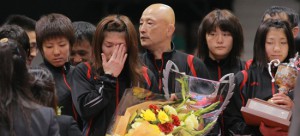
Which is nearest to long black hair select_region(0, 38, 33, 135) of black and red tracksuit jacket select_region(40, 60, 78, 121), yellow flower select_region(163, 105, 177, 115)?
yellow flower select_region(163, 105, 177, 115)

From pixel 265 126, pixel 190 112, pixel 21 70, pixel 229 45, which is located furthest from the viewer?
pixel 229 45

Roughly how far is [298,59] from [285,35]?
1.30ft

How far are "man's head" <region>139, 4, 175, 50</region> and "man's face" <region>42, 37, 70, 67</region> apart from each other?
1.85 ft

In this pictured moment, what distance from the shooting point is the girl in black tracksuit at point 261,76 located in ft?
15.1

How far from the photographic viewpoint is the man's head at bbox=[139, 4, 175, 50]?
16.6 feet

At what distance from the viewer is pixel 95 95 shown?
432 centimetres

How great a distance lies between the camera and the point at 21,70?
3.45 meters

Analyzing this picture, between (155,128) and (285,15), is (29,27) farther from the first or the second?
(155,128)

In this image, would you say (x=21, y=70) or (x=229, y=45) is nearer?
(x=21, y=70)

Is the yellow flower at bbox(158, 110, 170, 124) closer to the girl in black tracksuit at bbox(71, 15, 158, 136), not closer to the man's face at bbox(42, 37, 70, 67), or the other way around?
the girl in black tracksuit at bbox(71, 15, 158, 136)

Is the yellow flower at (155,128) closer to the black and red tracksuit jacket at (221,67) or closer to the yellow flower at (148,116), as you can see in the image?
the yellow flower at (148,116)

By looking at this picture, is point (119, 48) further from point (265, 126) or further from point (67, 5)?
point (67, 5)

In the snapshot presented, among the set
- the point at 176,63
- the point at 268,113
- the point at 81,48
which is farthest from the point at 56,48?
the point at 268,113

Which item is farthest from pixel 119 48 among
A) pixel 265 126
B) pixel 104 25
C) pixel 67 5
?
pixel 67 5
